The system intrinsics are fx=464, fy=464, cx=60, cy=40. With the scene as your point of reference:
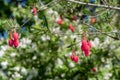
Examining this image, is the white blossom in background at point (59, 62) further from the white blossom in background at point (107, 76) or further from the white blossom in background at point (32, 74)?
the white blossom in background at point (107, 76)

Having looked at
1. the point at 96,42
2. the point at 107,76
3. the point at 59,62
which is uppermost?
the point at 96,42

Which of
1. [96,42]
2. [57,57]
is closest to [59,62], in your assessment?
[57,57]

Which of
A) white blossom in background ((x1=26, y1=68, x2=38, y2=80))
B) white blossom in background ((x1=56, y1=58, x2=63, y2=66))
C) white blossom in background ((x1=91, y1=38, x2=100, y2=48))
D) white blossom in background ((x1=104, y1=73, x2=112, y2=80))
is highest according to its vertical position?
white blossom in background ((x1=91, y1=38, x2=100, y2=48))

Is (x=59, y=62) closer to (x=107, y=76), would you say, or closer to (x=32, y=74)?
(x=32, y=74)

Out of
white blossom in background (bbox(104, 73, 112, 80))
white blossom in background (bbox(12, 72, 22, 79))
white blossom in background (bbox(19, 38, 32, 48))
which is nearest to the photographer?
white blossom in background (bbox(104, 73, 112, 80))

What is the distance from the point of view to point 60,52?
7.89 meters

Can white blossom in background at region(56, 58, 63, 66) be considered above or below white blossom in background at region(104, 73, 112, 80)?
above

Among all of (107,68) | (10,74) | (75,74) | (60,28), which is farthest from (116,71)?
(10,74)

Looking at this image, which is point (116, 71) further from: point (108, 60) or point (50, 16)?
point (50, 16)

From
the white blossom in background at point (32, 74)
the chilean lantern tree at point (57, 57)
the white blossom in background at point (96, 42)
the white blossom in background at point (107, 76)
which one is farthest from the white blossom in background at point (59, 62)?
the white blossom in background at point (107, 76)

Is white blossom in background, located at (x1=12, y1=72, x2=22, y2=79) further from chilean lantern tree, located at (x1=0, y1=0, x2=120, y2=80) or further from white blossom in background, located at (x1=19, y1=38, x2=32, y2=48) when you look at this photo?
white blossom in background, located at (x1=19, y1=38, x2=32, y2=48)

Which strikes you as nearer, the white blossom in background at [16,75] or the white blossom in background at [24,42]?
the white blossom in background at [16,75]

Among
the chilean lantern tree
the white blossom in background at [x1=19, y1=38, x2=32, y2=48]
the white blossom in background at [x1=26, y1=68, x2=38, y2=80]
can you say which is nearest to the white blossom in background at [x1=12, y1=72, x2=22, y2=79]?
the chilean lantern tree

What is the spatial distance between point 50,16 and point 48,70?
0.99 metres
